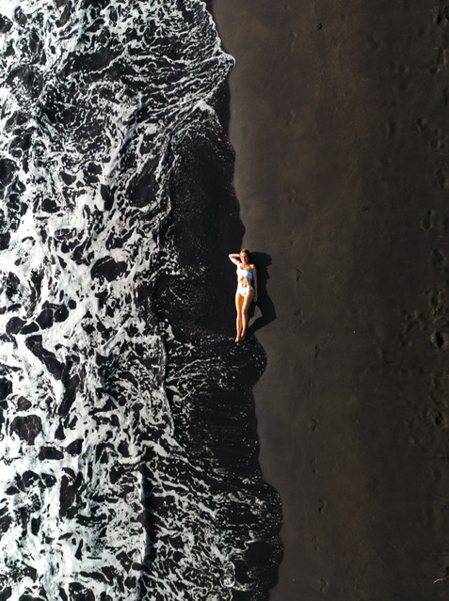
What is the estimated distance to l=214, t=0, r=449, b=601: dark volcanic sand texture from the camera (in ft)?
19.6

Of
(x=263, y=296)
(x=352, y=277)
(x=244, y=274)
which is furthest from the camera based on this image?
(x=263, y=296)

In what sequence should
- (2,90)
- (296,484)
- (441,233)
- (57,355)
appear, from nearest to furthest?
(441,233)
(296,484)
(57,355)
(2,90)

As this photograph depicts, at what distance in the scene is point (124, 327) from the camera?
7219mm

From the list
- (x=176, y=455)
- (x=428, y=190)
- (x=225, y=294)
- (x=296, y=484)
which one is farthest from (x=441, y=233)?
(x=176, y=455)

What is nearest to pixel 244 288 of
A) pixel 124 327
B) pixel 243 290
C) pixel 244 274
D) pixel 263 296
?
pixel 243 290

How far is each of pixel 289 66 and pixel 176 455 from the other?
5.91 m

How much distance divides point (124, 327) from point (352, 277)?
138 inches

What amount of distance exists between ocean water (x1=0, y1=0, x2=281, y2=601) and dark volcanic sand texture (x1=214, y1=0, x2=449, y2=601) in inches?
17.2

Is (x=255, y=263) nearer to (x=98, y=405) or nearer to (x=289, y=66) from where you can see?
(x=289, y=66)

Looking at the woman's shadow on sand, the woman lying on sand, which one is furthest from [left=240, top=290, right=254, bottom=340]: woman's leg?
the woman's shadow on sand

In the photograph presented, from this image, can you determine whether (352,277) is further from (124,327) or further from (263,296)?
(124,327)

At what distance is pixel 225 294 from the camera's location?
6902 mm

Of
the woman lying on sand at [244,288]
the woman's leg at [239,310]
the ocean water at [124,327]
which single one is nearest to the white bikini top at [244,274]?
the woman lying on sand at [244,288]

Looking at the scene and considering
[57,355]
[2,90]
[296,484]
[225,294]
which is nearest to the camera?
[296,484]
